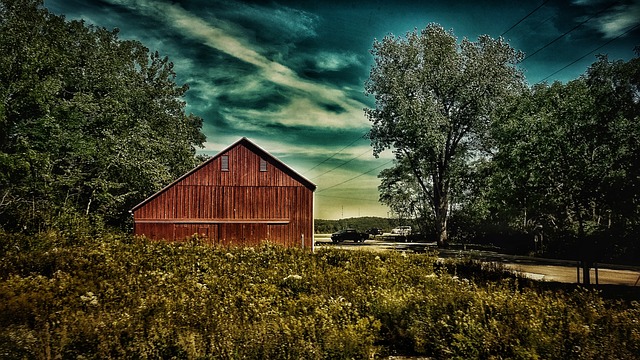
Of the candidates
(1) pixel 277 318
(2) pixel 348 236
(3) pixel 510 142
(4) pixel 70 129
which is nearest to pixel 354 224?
(2) pixel 348 236

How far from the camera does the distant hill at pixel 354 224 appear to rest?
78312 millimetres

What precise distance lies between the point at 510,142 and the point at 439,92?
11359 mm

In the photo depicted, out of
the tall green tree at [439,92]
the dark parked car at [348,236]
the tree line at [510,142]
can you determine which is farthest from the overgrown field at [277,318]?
the dark parked car at [348,236]

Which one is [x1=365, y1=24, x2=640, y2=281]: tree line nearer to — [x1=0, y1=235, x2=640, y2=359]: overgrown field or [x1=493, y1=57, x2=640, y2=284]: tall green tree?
[x1=493, y1=57, x2=640, y2=284]: tall green tree

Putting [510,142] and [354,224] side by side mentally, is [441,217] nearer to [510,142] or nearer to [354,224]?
[510,142]

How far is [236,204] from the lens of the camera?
28484mm

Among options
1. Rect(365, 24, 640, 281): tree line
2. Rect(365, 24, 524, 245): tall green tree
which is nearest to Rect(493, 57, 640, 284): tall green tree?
Rect(365, 24, 640, 281): tree line

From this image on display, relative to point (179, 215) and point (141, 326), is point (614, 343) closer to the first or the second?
point (141, 326)

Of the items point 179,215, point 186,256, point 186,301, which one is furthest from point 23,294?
point 179,215

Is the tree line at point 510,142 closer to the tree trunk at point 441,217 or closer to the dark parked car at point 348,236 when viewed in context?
the tree trunk at point 441,217

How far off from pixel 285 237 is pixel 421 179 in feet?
64.3

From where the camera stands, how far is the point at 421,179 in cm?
4269

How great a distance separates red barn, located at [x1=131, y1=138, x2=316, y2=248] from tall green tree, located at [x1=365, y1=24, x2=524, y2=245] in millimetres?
13983

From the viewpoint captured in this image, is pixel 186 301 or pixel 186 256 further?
pixel 186 256
